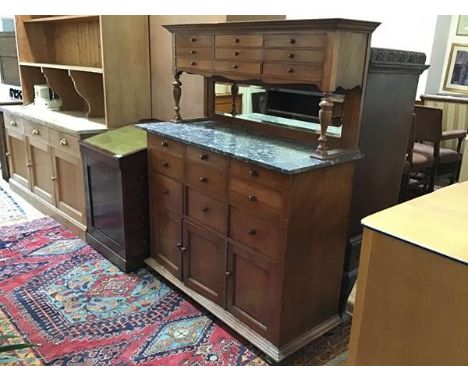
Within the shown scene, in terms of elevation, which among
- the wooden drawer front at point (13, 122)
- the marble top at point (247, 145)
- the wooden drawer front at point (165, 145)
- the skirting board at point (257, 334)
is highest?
the marble top at point (247, 145)

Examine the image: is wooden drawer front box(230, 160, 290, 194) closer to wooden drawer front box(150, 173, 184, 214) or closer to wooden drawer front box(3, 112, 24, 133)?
wooden drawer front box(150, 173, 184, 214)

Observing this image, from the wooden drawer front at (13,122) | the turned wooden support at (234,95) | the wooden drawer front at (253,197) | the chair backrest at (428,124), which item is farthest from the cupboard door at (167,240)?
the chair backrest at (428,124)

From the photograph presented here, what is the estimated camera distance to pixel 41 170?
3549mm

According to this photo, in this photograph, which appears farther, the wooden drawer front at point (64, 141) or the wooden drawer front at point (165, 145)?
the wooden drawer front at point (64, 141)

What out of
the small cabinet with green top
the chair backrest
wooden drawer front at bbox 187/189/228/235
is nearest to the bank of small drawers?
wooden drawer front at bbox 187/189/228/235

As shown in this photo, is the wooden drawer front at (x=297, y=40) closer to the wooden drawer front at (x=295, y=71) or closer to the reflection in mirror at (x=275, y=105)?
the wooden drawer front at (x=295, y=71)

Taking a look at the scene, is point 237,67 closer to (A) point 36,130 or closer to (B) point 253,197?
(B) point 253,197

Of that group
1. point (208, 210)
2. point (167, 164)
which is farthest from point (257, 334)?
point (167, 164)

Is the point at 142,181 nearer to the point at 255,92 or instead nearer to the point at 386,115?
the point at 255,92

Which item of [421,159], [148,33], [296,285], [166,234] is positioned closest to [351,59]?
[296,285]

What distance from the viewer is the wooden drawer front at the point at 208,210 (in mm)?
2029

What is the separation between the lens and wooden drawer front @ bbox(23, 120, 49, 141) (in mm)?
3315

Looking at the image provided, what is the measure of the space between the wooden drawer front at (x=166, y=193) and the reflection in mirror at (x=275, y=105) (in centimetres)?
57

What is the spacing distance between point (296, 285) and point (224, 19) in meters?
1.54
